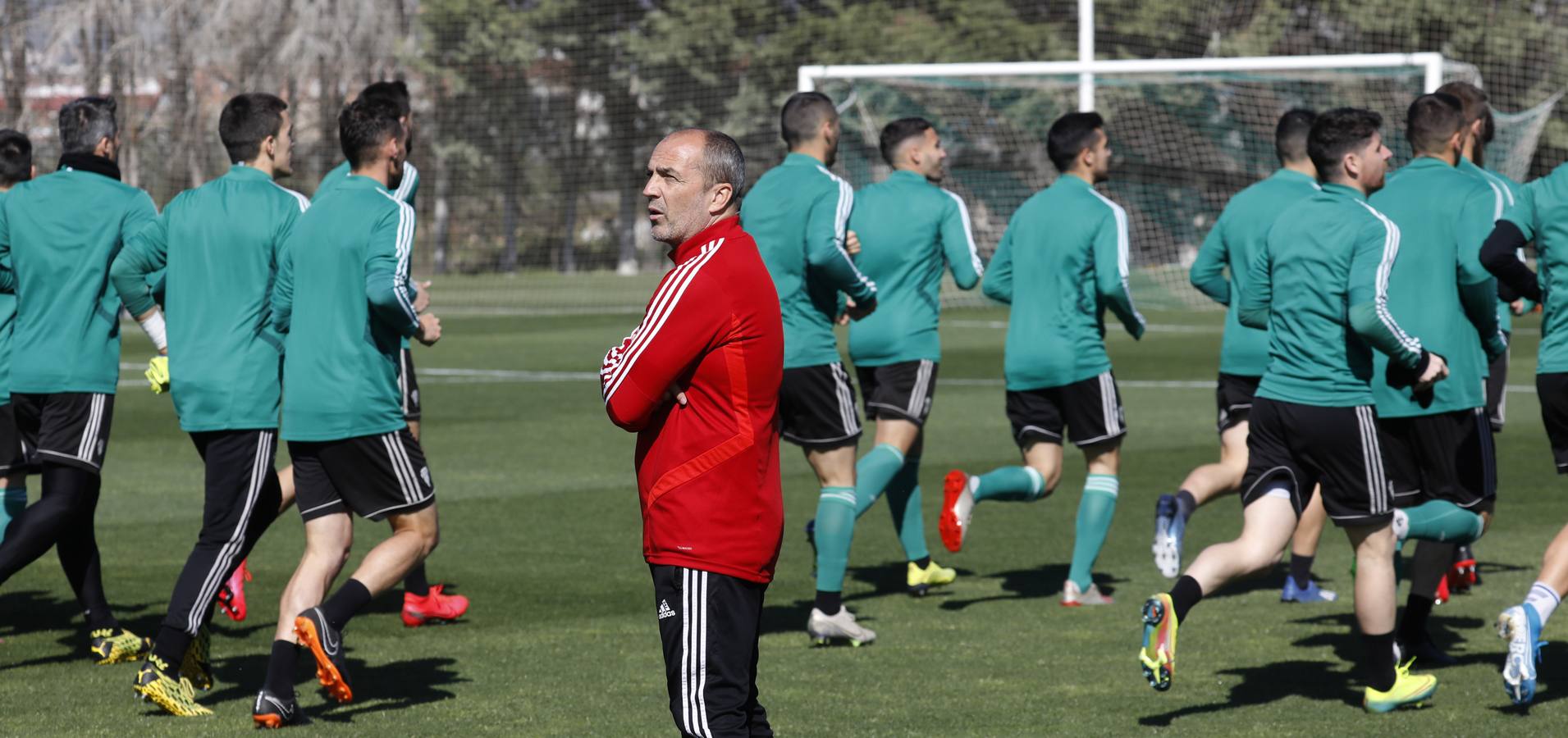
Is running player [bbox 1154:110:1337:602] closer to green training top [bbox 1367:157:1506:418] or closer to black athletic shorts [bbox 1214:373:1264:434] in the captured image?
black athletic shorts [bbox 1214:373:1264:434]

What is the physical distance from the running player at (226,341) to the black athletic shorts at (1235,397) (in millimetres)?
4548

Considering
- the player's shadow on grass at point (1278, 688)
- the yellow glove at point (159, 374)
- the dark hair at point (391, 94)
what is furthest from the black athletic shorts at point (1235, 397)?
the yellow glove at point (159, 374)

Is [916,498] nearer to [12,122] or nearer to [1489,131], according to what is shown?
[1489,131]

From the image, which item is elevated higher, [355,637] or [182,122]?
[182,122]

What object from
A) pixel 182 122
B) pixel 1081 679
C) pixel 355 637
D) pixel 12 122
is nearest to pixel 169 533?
pixel 355 637

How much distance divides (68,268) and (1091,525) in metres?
4.54

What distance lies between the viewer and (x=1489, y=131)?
8.84 meters

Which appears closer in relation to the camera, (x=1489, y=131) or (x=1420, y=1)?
(x=1489, y=131)

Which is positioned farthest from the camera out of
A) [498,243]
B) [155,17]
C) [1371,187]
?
[498,243]

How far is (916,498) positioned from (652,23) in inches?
1563

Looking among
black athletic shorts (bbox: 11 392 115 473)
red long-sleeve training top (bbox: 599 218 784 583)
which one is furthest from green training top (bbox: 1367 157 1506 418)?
black athletic shorts (bbox: 11 392 115 473)

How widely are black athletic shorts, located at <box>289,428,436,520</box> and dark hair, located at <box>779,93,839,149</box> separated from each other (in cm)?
259

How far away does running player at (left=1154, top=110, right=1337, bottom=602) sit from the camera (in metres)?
8.28

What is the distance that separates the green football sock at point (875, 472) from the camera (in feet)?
27.9
